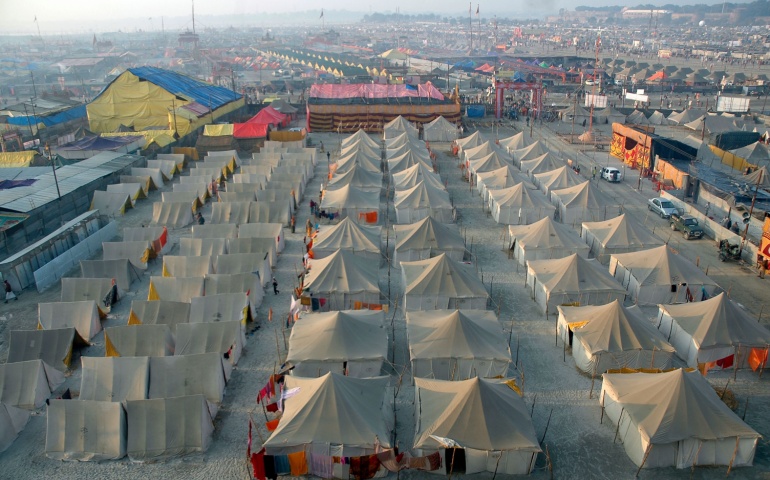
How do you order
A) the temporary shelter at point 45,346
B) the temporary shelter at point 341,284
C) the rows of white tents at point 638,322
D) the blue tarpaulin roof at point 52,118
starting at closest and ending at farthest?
the rows of white tents at point 638,322
the temporary shelter at point 45,346
the temporary shelter at point 341,284
the blue tarpaulin roof at point 52,118

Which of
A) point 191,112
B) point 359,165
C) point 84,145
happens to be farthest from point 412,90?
point 84,145

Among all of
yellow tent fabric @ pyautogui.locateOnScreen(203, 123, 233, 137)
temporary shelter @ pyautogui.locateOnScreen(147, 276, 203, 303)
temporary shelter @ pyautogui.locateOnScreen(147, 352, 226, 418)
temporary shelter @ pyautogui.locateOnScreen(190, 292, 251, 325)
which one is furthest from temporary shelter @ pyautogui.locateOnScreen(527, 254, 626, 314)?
yellow tent fabric @ pyautogui.locateOnScreen(203, 123, 233, 137)

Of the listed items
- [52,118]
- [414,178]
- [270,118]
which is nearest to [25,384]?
[414,178]

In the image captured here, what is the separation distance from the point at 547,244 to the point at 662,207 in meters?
10.3

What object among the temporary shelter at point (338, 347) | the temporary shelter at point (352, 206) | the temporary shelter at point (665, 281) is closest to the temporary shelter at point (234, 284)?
the temporary shelter at point (338, 347)

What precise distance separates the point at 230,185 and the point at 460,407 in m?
21.5

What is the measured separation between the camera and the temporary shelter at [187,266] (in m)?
21.8

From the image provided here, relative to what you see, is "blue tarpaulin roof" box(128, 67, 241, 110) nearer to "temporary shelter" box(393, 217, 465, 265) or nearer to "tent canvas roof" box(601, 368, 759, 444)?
"temporary shelter" box(393, 217, 465, 265)

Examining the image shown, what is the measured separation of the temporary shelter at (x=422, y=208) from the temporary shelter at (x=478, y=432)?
15.0 metres

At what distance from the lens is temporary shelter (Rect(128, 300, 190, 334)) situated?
18.4m

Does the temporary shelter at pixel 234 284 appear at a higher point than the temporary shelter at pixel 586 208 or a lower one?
lower

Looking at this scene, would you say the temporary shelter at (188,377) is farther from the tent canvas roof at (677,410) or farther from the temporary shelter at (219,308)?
the tent canvas roof at (677,410)

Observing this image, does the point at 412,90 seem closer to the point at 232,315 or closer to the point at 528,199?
the point at 528,199

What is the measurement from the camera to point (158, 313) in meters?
18.6
